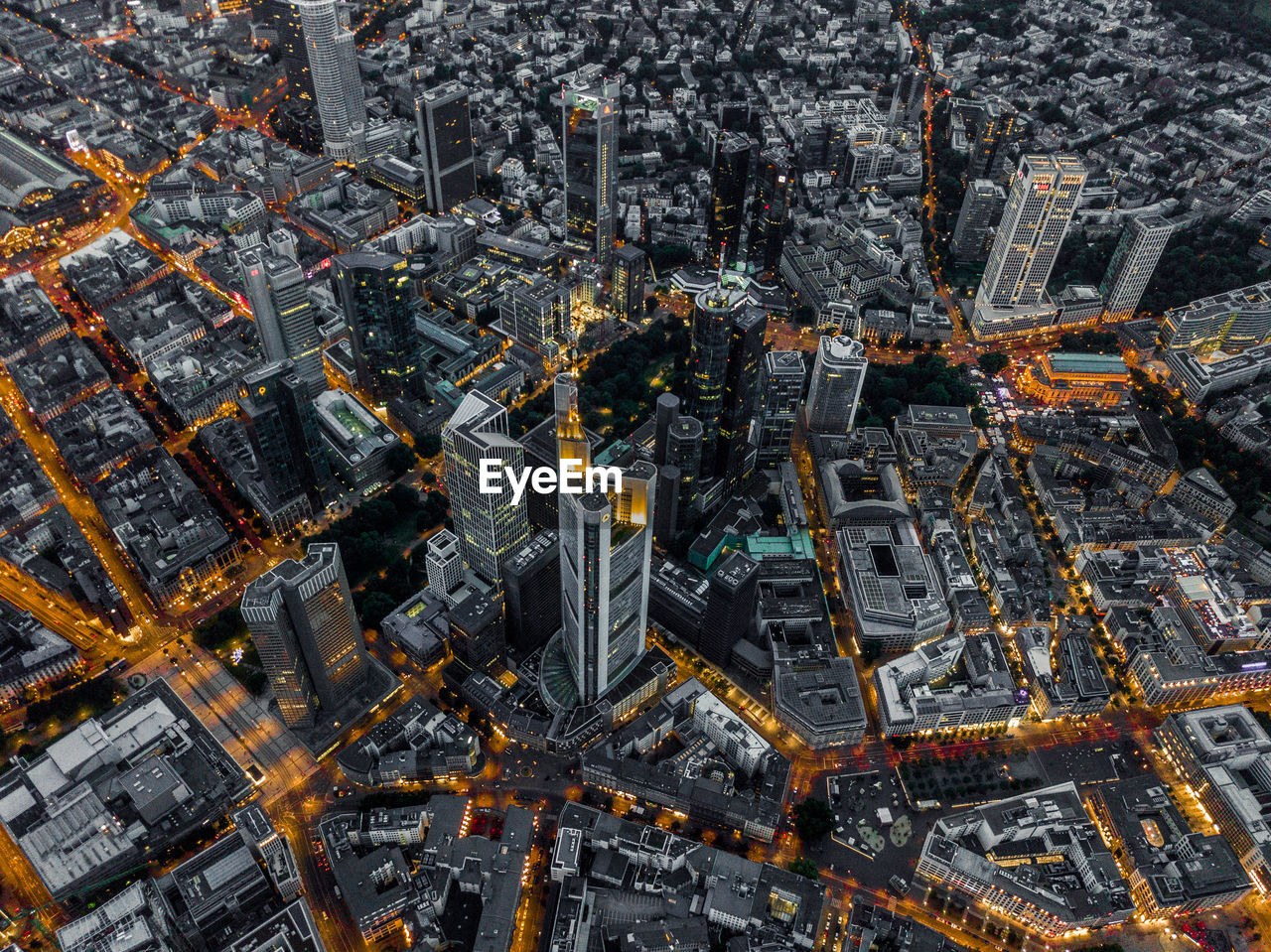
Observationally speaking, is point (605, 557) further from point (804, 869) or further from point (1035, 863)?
point (1035, 863)

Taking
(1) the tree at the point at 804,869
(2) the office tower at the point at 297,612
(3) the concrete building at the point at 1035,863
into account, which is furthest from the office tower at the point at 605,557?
(3) the concrete building at the point at 1035,863

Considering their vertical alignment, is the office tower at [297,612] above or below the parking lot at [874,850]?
above

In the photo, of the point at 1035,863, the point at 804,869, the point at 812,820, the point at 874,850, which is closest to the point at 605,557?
the point at 812,820

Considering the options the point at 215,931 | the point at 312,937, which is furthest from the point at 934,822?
the point at 215,931

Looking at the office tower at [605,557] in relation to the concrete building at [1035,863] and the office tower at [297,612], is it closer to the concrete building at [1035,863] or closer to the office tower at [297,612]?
the office tower at [297,612]

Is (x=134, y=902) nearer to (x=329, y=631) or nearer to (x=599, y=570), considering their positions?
(x=329, y=631)

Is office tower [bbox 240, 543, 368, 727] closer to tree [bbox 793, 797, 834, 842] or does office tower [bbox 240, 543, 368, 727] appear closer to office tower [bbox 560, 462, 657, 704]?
office tower [bbox 560, 462, 657, 704]
